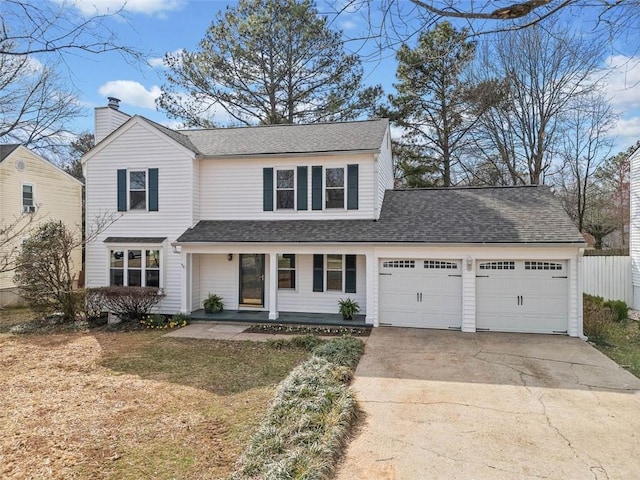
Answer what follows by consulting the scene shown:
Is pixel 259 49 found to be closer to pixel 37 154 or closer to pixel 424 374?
pixel 37 154

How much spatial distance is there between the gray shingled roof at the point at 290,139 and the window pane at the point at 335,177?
0.65 metres

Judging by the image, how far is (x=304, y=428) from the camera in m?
5.18

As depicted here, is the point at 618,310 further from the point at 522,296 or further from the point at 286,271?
the point at 286,271

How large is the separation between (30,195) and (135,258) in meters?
8.37

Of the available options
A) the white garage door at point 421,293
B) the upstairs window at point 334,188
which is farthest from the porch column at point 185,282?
the white garage door at point 421,293

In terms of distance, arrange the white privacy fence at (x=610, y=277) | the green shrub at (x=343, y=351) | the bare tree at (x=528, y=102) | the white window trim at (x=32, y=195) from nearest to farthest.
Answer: the green shrub at (x=343, y=351) < the white privacy fence at (x=610, y=277) < the white window trim at (x=32, y=195) < the bare tree at (x=528, y=102)

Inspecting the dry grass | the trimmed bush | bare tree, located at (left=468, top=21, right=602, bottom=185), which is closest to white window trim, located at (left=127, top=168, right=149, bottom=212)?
the trimmed bush

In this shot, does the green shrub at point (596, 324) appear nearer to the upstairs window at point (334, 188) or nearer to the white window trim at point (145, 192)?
the upstairs window at point (334, 188)

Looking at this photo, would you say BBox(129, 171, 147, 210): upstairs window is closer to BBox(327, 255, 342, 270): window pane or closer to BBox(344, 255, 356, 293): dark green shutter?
BBox(327, 255, 342, 270): window pane

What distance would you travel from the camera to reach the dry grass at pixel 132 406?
4.76 m

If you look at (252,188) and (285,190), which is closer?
(285,190)

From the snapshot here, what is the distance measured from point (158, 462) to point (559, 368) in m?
7.35

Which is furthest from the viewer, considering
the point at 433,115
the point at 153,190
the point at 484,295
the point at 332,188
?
the point at 433,115

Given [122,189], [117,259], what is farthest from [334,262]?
[122,189]
